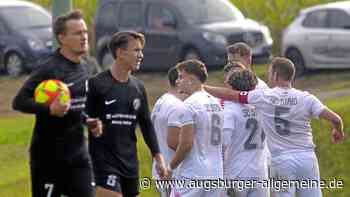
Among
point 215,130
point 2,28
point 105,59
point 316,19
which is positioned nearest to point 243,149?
point 215,130

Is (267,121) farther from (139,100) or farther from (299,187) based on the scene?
(139,100)

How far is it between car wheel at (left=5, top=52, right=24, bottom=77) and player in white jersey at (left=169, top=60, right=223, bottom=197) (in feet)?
57.0

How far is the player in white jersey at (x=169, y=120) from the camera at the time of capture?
10.8 m

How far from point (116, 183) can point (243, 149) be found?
5.94 ft

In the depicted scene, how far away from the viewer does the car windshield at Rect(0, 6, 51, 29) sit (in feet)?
92.2

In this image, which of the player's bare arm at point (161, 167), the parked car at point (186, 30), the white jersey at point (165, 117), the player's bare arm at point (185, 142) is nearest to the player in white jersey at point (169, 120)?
the white jersey at point (165, 117)

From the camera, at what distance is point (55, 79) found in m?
8.82

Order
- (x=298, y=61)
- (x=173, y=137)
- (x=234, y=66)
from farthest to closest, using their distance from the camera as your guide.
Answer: (x=298, y=61)
(x=234, y=66)
(x=173, y=137)

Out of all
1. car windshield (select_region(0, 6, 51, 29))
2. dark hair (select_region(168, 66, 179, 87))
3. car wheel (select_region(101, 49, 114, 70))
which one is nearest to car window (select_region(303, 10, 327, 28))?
car wheel (select_region(101, 49, 114, 70))

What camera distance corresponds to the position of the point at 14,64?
1093 inches

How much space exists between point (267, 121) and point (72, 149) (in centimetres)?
302

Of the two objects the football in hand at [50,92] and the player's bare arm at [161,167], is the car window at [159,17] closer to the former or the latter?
the player's bare arm at [161,167]

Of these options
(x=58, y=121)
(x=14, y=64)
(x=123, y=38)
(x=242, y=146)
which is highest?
(x=123, y=38)

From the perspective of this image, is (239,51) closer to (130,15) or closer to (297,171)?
(297,171)
